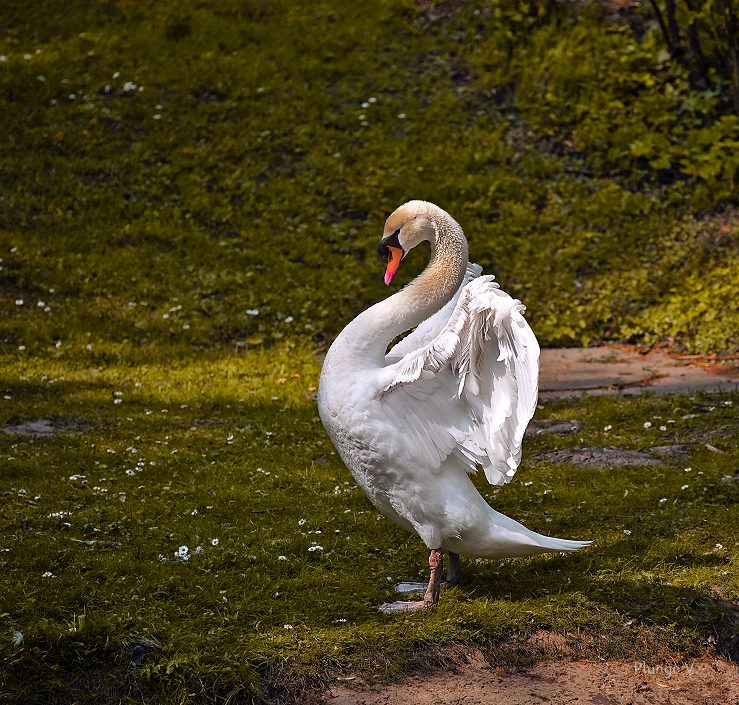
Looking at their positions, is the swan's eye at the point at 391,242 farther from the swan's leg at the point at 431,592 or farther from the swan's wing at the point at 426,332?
the swan's leg at the point at 431,592

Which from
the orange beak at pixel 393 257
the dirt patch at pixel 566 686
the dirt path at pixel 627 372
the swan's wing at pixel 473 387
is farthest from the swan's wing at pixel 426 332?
the dirt path at pixel 627 372

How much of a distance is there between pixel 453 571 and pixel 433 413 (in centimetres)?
96

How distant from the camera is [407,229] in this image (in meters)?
4.90

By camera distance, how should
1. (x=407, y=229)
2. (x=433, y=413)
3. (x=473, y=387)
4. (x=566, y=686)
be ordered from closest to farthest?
(x=566, y=686) → (x=473, y=387) → (x=433, y=413) → (x=407, y=229)

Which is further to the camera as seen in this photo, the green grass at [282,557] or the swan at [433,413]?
the swan at [433,413]

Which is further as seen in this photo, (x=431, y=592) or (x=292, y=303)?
(x=292, y=303)

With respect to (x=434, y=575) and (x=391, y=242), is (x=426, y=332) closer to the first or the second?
(x=391, y=242)

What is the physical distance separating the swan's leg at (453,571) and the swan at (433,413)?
271mm

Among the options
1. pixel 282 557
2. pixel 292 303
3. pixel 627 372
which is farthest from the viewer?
pixel 292 303

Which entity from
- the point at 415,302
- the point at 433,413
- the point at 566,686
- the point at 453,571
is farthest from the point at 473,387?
the point at 566,686

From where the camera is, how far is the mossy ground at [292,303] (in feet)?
15.0

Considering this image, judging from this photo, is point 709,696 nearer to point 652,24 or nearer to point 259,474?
point 259,474

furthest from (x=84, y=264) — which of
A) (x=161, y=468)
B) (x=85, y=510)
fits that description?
(x=85, y=510)

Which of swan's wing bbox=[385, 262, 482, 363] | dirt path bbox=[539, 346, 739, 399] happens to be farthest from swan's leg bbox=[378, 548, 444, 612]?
dirt path bbox=[539, 346, 739, 399]
